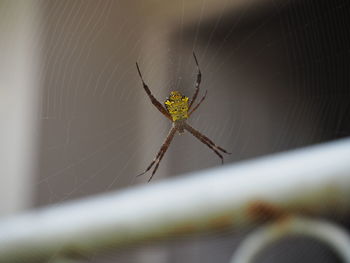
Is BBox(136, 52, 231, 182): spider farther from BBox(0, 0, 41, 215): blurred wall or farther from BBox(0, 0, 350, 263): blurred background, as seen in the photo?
BBox(0, 0, 41, 215): blurred wall

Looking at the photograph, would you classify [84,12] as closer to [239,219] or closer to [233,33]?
[233,33]

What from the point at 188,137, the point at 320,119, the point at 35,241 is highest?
the point at 188,137

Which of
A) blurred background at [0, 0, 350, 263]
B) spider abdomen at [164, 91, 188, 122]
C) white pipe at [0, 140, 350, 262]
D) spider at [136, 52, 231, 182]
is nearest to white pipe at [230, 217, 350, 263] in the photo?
white pipe at [0, 140, 350, 262]

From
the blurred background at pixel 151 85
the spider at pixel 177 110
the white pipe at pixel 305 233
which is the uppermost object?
the blurred background at pixel 151 85

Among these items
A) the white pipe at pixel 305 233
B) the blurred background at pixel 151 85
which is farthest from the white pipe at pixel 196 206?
the blurred background at pixel 151 85

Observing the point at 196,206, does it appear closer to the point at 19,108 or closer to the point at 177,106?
the point at 177,106

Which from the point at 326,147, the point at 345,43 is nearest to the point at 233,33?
the point at 345,43

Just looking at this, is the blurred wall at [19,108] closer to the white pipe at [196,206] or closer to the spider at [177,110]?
the spider at [177,110]
